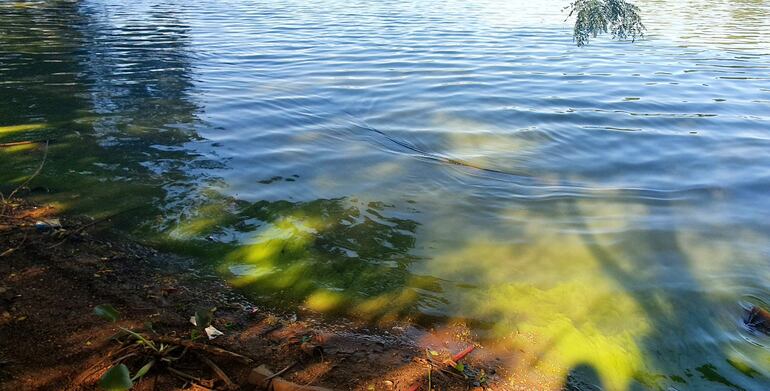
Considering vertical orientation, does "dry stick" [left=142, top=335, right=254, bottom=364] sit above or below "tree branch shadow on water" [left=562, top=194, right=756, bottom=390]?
above

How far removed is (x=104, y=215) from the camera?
4.31 m

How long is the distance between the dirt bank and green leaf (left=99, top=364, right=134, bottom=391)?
0.62 feet

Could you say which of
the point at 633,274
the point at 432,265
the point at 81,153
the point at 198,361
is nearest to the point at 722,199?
the point at 633,274

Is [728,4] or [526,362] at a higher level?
Result: [728,4]

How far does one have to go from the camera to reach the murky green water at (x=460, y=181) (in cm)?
343

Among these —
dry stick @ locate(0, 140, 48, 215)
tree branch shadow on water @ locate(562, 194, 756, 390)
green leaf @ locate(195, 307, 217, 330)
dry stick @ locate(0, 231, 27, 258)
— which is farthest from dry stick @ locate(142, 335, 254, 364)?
dry stick @ locate(0, 140, 48, 215)

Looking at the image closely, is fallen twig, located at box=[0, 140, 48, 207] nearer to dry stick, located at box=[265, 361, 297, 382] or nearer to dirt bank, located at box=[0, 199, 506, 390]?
dirt bank, located at box=[0, 199, 506, 390]

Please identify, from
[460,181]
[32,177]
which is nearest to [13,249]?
[32,177]

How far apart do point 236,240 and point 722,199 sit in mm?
4501

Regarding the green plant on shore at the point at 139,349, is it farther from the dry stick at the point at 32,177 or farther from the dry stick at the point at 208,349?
the dry stick at the point at 32,177

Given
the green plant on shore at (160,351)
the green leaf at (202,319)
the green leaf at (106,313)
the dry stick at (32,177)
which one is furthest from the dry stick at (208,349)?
the dry stick at (32,177)

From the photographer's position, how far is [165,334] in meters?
2.79

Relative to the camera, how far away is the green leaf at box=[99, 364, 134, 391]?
7.26 feet

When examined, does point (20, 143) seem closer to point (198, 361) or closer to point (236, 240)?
point (236, 240)
